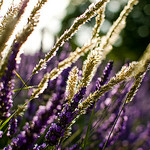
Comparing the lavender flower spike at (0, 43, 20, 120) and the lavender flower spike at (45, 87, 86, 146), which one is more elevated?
the lavender flower spike at (0, 43, 20, 120)

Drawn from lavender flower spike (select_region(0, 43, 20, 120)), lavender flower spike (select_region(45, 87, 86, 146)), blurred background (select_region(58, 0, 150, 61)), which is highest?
blurred background (select_region(58, 0, 150, 61))

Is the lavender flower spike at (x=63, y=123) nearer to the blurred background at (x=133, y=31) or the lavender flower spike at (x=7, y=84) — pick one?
the lavender flower spike at (x=7, y=84)

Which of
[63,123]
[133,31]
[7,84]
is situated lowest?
[63,123]

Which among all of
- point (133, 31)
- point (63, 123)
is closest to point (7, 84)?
point (63, 123)

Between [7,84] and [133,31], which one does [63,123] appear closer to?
[7,84]

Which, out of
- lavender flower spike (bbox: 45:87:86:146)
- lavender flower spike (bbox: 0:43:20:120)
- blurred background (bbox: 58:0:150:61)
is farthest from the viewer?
blurred background (bbox: 58:0:150:61)

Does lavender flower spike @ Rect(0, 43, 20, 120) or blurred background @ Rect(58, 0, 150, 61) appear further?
blurred background @ Rect(58, 0, 150, 61)

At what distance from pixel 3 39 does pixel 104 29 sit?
26.9 m

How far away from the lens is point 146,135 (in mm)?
2826

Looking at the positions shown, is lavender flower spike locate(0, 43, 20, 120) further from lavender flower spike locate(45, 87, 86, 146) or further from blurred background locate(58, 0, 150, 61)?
blurred background locate(58, 0, 150, 61)

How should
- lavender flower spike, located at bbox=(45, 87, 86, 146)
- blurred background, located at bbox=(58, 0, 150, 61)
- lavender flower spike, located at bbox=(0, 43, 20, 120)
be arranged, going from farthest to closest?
1. blurred background, located at bbox=(58, 0, 150, 61)
2. lavender flower spike, located at bbox=(45, 87, 86, 146)
3. lavender flower spike, located at bbox=(0, 43, 20, 120)

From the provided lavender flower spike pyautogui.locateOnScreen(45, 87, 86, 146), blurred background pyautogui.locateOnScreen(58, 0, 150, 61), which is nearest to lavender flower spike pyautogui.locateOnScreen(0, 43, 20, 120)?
lavender flower spike pyautogui.locateOnScreen(45, 87, 86, 146)

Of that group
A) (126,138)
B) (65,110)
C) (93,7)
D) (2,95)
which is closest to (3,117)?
(2,95)

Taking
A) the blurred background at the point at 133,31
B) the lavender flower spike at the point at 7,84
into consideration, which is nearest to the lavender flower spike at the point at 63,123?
the lavender flower spike at the point at 7,84
